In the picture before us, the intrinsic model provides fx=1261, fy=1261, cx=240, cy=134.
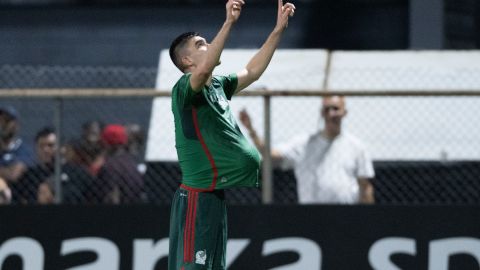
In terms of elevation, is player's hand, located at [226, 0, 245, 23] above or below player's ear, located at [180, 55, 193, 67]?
above

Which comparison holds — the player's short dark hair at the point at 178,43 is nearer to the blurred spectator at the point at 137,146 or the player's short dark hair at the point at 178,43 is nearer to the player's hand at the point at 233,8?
the player's hand at the point at 233,8

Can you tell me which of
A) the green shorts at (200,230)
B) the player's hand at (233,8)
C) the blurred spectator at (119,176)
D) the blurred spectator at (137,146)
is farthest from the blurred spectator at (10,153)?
the player's hand at (233,8)

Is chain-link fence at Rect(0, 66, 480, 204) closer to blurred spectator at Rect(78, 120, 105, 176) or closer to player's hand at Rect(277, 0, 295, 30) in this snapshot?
blurred spectator at Rect(78, 120, 105, 176)

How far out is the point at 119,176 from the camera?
10.1 metres

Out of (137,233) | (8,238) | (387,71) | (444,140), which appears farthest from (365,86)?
(8,238)

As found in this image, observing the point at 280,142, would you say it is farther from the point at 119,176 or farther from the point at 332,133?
the point at 119,176

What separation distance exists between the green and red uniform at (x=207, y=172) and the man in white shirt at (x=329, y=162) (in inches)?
100

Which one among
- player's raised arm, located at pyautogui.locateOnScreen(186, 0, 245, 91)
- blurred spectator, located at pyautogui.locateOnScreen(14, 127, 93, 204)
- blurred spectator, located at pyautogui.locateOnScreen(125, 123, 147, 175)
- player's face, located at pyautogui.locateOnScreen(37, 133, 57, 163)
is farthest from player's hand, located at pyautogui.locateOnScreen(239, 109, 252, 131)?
player's raised arm, located at pyautogui.locateOnScreen(186, 0, 245, 91)

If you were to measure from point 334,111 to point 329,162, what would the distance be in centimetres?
A: 41

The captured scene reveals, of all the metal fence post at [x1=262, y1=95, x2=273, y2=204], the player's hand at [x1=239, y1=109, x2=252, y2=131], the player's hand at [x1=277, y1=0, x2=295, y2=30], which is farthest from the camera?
the player's hand at [x1=239, y1=109, x2=252, y2=131]

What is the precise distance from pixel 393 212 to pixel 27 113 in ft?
13.0

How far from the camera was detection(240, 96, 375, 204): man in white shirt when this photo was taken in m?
9.77

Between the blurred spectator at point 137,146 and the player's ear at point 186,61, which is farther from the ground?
the player's ear at point 186,61

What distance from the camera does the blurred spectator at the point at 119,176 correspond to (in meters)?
10.0
